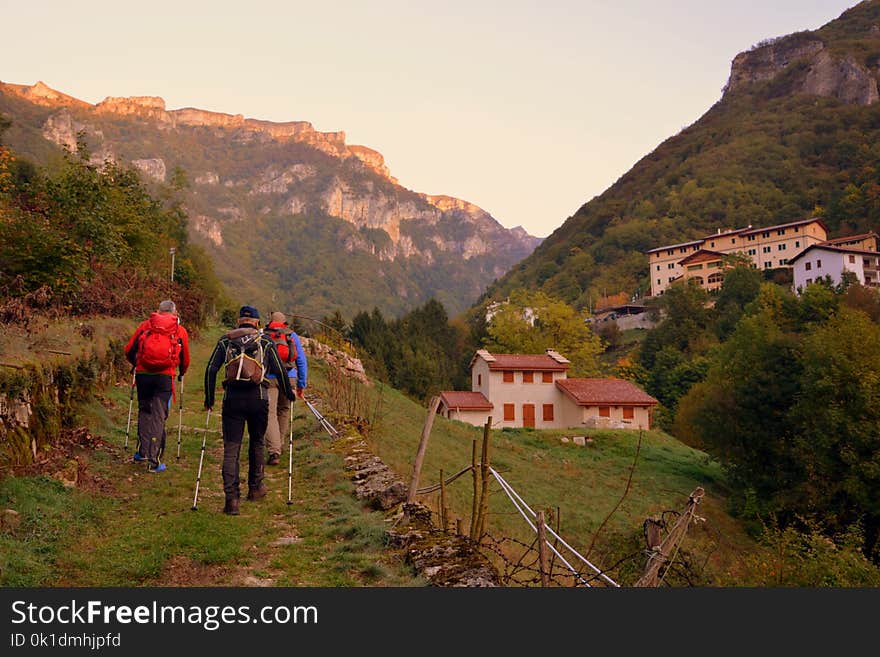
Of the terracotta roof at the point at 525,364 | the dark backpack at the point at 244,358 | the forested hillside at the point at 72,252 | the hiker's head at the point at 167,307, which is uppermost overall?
the forested hillside at the point at 72,252

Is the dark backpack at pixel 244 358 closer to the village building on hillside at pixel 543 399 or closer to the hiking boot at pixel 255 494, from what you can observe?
the hiking boot at pixel 255 494

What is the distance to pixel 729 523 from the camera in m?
34.1

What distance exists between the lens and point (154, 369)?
986 centimetres

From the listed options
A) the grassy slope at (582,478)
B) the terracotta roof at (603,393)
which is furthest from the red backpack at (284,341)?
the terracotta roof at (603,393)

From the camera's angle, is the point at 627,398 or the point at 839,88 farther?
the point at 839,88

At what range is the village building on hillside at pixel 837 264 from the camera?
92750mm

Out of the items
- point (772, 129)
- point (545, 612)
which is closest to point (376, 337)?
point (545, 612)

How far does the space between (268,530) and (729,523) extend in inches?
1263

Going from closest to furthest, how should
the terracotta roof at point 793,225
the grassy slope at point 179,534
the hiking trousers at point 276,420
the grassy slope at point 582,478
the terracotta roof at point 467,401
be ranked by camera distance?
the grassy slope at point 179,534 → the hiking trousers at point 276,420 → the grassy slope at point 582,478 → the terracotta roof at point 467,401 → the terracotta roof at point 793,225

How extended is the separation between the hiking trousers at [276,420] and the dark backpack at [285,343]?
431mm

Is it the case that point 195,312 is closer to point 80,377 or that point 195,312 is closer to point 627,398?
point 80,377

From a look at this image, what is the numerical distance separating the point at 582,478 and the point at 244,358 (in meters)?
28.7

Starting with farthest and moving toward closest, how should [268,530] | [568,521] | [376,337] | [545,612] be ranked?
[376,337], [568,521], [268,530], [545,612]

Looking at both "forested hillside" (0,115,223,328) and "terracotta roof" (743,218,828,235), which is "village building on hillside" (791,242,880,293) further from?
"forested hillside" (0,115,223,328)
